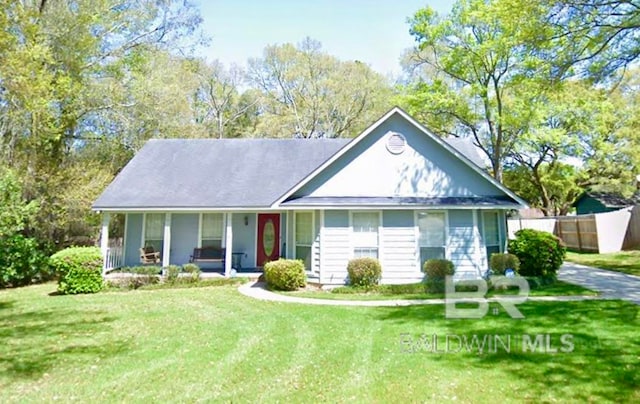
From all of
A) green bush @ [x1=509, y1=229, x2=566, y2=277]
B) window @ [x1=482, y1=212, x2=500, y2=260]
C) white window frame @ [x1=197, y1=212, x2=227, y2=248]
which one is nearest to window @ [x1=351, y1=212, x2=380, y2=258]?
window @ [x1=482, y1=212, x2=500, y2=260]

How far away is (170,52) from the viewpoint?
22.7 meters

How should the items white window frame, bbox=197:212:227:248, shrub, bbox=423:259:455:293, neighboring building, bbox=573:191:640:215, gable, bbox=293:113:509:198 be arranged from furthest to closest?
neighboring building, bbox=573:191:640:215
white window frame, bbox=197:212:227:248
gable, bbox=293:113:509:198
shrub, bbox=423:259:455:293

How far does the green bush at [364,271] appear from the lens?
12516 mm

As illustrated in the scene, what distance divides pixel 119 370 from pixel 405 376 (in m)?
4.37

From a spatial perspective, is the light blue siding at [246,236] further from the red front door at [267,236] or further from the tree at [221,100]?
the tree at [221,100]

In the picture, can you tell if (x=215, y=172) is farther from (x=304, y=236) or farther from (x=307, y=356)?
(x=307, y=356)

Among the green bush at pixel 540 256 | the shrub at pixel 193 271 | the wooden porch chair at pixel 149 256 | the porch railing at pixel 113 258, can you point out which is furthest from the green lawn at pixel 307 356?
the wooden porch chair at pixel 149 256

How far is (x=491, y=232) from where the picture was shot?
13.7 meters

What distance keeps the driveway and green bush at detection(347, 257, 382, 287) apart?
6335 millimetres

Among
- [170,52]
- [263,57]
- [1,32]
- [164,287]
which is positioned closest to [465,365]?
[164,287]

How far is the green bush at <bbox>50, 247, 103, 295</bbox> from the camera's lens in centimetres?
1259

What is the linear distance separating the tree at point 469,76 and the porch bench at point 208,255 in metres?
15.9

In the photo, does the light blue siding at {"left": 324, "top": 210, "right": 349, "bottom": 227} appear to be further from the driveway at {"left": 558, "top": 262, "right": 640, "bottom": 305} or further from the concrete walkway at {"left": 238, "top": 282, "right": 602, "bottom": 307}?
the driveway at {"left": 558, "top": 262, "right": 640, "bottom": 305}

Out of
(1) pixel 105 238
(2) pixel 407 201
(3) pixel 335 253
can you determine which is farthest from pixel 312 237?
(1) pixel 105 238
